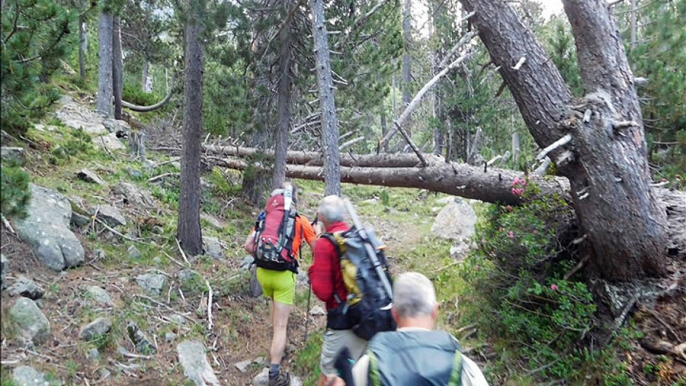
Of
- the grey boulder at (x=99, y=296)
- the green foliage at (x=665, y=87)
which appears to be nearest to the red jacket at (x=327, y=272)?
the grey boulder at (x=99, y=296)

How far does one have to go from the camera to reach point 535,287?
17.3ft

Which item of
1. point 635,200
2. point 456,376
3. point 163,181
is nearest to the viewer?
point 456,376

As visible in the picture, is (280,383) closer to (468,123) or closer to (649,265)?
(649,265)

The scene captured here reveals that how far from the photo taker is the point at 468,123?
13.3 m

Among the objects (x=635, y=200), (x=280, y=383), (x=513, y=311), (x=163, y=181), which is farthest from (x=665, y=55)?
(x=163, y=181)

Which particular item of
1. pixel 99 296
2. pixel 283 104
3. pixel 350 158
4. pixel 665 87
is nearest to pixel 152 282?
pixel 99 296

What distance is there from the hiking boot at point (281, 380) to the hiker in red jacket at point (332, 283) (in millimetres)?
1633

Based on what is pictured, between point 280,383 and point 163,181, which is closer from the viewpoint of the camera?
point 280,383

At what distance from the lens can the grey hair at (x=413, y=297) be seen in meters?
2.64

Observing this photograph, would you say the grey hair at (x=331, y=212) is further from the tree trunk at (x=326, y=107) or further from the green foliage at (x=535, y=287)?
the green foliage at (x=535, y=287)

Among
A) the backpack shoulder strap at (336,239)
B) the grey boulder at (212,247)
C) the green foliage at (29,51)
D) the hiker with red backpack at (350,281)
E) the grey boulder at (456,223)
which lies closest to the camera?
the green foliage at (29,51)

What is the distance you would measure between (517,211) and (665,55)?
5.57m

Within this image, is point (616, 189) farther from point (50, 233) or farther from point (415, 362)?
point (50, 233)

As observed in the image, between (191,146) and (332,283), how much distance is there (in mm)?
4493
